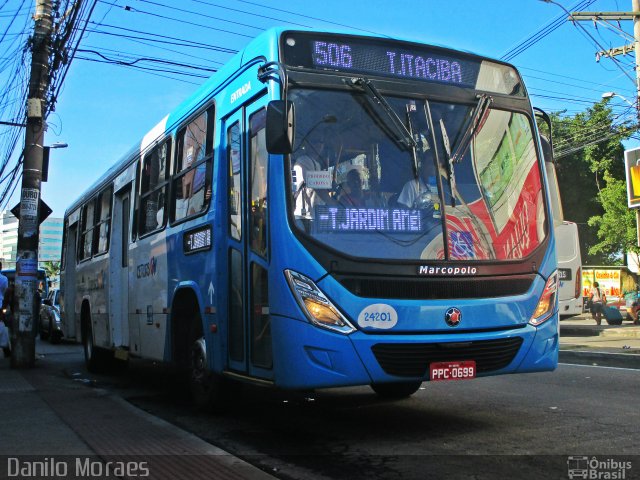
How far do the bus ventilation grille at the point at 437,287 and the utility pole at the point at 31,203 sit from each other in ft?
27.6

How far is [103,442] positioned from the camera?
5.31m

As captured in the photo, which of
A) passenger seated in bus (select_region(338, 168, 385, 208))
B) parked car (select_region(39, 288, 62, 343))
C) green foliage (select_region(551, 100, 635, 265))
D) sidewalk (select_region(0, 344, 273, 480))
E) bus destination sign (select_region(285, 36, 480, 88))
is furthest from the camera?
green foliage (select_region(551, 100, 635, 265))

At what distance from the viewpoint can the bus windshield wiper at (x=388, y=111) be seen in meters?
5.27

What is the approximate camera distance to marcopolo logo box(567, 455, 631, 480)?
429 cm

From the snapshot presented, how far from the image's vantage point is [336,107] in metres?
5.23

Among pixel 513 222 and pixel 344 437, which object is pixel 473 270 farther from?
pixel 344 437

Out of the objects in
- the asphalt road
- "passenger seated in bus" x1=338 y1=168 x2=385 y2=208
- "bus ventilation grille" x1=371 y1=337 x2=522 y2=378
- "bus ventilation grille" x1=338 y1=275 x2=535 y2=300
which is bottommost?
the asphalt road

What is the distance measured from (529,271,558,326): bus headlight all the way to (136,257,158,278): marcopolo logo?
4.44 metres

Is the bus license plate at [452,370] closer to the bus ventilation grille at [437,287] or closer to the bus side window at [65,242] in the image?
the bus ventilation grille at [437,287]

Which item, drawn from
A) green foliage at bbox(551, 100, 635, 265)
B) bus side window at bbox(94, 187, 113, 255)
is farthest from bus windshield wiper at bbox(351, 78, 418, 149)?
green foliage at bbox(551, 100, 635, 265)

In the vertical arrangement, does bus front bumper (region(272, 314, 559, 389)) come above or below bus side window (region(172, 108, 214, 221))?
below

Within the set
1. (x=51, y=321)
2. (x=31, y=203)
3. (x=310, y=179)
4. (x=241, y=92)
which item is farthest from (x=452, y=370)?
(x=51, y=321)

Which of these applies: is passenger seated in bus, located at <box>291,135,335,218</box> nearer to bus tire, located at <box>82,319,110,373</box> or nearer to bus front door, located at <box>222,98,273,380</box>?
bus front door, located at <box>222,98,273,380</box>

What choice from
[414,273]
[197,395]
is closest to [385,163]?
[414,273]
